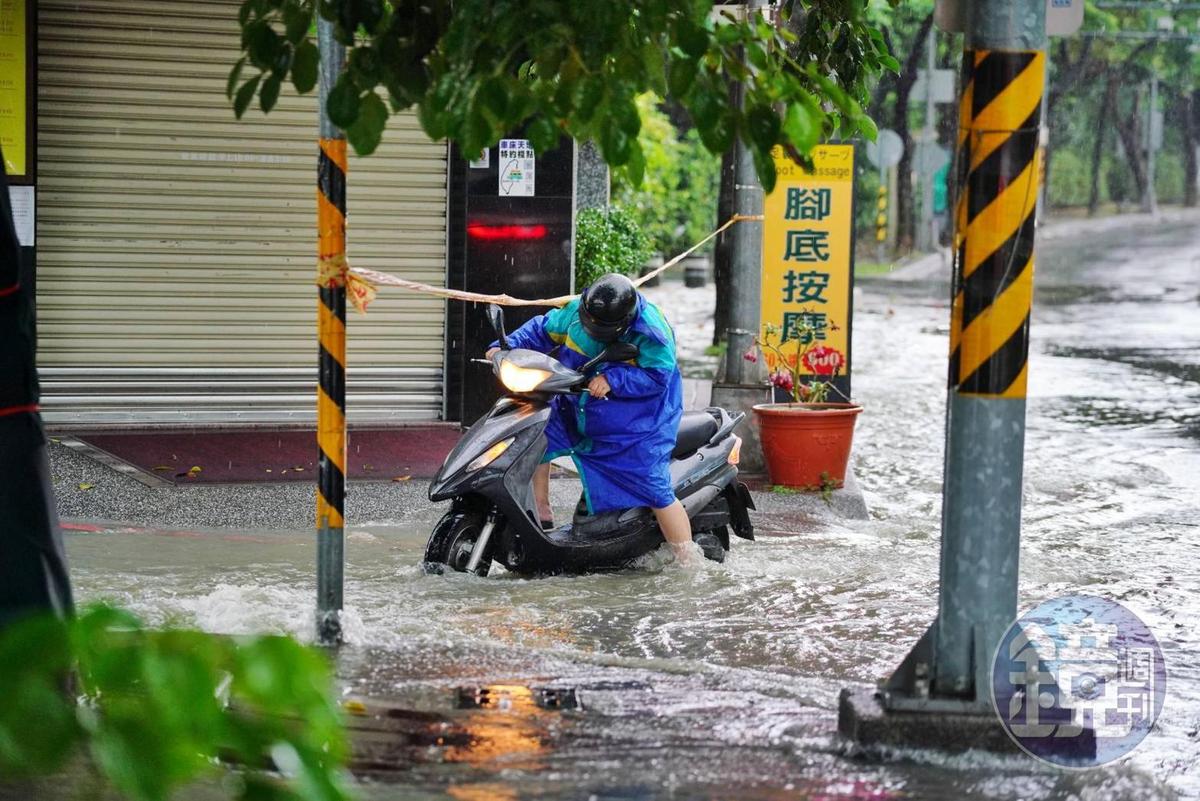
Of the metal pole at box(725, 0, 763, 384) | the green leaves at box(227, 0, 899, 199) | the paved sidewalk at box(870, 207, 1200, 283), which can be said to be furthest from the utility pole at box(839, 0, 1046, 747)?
the paved sidewalk at box(870, 207, 1200, 283)

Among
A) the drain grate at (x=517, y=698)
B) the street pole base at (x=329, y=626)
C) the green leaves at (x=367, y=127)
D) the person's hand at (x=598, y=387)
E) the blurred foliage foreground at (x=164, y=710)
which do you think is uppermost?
the green leaves at (x=367, y=127)

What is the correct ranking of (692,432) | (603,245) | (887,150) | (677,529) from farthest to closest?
(887,150) → (603,245) → (692,432) → (677,529)

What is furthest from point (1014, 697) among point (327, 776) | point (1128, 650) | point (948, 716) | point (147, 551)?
point (147, 551)

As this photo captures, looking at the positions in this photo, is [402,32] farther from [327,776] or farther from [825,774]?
[327,776]

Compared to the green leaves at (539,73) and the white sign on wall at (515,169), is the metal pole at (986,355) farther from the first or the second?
the white sign on wall at (515,169)

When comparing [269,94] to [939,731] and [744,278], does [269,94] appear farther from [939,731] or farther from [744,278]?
[744,278]

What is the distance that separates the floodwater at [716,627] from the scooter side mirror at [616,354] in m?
1.00

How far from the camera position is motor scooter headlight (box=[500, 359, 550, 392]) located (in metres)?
6.82

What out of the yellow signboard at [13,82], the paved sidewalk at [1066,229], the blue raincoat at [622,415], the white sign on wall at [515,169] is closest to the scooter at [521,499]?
the blue raincoat at [622,415]

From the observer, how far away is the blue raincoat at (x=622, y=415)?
706cm

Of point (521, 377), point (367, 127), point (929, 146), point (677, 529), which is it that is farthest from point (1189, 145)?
point (367, 127)

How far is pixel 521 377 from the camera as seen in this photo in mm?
6855

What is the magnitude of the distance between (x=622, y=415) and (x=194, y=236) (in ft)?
16.6

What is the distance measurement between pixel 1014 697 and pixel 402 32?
8.71 ft
